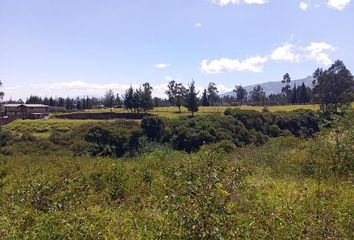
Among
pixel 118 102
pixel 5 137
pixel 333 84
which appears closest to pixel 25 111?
pixel 118 102

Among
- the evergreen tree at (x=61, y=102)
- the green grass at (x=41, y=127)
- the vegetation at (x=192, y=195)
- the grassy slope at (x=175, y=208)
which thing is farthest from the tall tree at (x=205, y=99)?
the grassy slope at (x=175, y=208)

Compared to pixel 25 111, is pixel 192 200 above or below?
below

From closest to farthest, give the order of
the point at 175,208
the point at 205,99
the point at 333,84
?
1. the point at 175,208
2. the point at 333,84
3. the point at 205,99

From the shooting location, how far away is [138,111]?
64312 millimetres

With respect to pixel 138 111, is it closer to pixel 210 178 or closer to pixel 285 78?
pixel 285 78

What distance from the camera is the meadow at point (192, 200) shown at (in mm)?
5062

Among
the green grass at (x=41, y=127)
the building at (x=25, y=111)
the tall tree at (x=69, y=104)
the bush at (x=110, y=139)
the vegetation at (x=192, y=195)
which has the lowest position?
the bush at (x=110, y=139)

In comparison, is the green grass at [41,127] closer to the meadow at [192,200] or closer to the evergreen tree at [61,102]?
the meadow at [192,200]

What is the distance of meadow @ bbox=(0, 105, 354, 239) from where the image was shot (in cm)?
506

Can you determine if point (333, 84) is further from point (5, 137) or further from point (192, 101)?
point (5, 137)

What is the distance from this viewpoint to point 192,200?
16.4 ft

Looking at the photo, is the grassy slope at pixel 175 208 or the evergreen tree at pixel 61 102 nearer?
the grassy slope at pixel 175 208

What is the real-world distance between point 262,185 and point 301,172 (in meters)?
3.51

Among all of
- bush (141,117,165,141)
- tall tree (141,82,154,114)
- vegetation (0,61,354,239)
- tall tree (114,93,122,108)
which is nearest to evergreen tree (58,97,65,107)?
tall tree (114,93,122,108)
